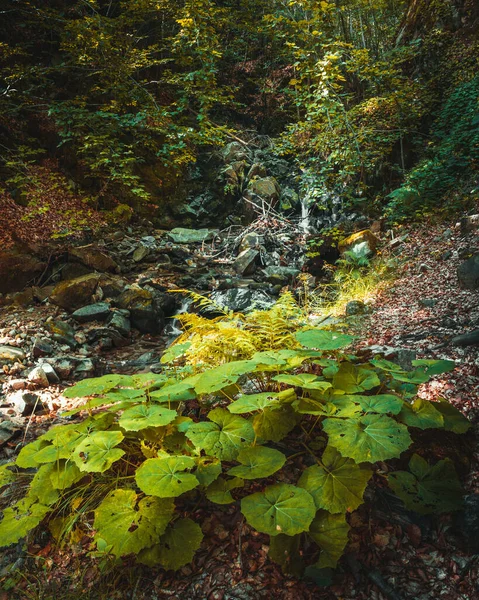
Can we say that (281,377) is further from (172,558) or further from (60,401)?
(60,401)

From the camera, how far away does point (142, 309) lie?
6074mm

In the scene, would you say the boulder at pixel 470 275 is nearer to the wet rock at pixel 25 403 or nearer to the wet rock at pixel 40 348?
the wet rock at pixel 25 403

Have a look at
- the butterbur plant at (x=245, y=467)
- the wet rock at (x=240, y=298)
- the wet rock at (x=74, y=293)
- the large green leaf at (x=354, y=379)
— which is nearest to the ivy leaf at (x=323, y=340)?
the butterbur plant at (x=245, y=467)

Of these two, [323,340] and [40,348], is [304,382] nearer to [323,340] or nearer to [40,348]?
[323,340]

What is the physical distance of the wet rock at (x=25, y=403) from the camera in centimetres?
315

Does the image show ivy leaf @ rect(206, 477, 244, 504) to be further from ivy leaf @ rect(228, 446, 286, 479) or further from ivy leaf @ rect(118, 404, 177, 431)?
ivy leaf @ rect(118, 404, 177, 431)

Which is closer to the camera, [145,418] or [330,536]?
[330,536]

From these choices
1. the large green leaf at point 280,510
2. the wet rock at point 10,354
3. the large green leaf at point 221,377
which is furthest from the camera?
the wet rock at point 10,354

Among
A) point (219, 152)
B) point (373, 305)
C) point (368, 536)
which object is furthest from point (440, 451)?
point (219, 152)

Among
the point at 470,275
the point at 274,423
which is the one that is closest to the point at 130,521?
the point at 274,423

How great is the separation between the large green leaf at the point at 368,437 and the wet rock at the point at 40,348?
4.22 m

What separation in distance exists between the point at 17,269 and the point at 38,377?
3.42 m

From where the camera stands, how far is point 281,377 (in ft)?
5.27

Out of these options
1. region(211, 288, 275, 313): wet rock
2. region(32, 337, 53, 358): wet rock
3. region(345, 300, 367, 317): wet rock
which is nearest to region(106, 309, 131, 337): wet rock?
region(32, 337, 53, 358): wet rock
